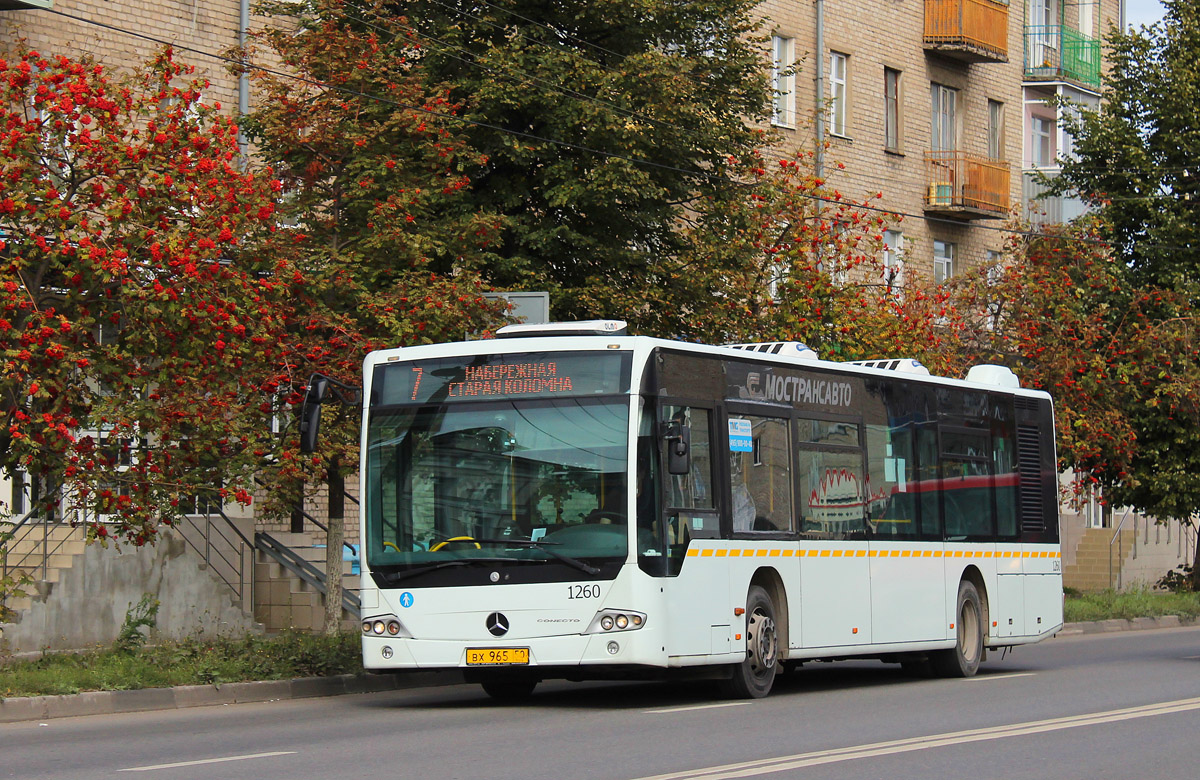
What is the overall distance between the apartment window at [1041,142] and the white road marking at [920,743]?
33140 millimetres

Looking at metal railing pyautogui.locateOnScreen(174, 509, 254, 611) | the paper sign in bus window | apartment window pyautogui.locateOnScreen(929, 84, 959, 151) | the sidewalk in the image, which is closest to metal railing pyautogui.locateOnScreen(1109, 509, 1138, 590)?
apartment window pyautogui.locateOnScreen(929, 84, 959, 151)

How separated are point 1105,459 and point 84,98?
2417 cm

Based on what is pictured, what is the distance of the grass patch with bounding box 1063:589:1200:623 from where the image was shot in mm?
29734

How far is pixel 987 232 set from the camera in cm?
4356

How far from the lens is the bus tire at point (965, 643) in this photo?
754 inches

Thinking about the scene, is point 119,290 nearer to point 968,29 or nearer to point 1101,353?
point 1101,353

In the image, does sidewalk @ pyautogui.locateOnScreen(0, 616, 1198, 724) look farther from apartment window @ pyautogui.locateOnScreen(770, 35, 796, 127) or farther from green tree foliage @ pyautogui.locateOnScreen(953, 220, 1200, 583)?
apartment window @ pyautogui.locateOnScreen(770, 35, 796, 127)

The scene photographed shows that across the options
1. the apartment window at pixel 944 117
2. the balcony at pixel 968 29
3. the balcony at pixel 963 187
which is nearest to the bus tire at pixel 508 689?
the balcony at pixel 963 187

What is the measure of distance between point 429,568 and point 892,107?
94.6ft

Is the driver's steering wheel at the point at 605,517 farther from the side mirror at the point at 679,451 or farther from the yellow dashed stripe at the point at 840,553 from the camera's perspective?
the yellow dashed stripe at the point at 840,553

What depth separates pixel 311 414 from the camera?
14555 millimetres

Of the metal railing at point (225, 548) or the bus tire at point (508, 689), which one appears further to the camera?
the metal railing at point (225, 548)

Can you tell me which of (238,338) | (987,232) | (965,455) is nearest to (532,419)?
(238,338)

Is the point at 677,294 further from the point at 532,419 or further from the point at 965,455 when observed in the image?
the point at 532,419
